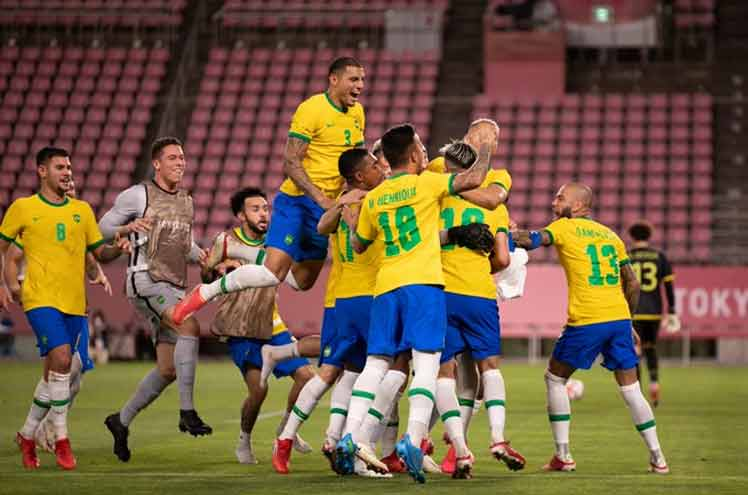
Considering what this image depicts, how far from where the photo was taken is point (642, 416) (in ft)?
30.4

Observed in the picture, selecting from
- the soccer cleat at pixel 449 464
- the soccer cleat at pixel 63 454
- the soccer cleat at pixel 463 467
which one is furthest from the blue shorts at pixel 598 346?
the soccer cleat at pixel 63 454

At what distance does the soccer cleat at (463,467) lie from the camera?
842cm

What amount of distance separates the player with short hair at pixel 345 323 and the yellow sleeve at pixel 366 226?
17.6 inches

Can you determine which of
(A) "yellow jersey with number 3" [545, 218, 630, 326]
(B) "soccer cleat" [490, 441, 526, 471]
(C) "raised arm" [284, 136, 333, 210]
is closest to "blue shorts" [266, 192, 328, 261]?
(C) "raised arm" [284, 136, 333, 210]

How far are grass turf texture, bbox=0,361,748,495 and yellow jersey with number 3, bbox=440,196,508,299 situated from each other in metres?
1.14

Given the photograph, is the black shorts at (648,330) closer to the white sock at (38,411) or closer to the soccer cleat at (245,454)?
the soccer cleat at (245,454)

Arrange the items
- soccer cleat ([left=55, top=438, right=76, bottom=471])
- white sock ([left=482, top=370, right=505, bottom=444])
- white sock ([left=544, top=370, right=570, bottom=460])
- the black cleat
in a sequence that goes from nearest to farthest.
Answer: white sock ([left=482, top=370, right=505, bottom=444]) < white sock ([left=544, top=370, right=570, bottom=460]) < soccer cleat ([left=55, top=438, right=76, bottom=471]) < the black cleat

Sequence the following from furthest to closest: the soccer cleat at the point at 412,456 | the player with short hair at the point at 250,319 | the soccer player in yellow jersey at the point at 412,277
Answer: the player with short hair at the point at 250,319 < the soccer player in yellow jersey at the point at 412,277 < the soccer cleat at the point at 412,456

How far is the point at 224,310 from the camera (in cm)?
1055

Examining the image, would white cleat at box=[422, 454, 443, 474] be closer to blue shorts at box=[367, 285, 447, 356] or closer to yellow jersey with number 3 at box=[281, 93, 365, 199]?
blue shorts at box=[367, 285, 447, 356]

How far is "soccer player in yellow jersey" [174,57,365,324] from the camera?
9.57 metres

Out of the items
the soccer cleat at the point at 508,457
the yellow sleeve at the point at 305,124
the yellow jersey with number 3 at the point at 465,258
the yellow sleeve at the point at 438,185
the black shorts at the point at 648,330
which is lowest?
the soccer cleat at the point at 508,457

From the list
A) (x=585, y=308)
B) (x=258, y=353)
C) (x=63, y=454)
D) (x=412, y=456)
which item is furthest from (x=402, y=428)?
(x=412, y=456)

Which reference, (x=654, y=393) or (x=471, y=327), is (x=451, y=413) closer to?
(x=471, y=327)
